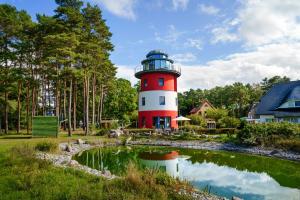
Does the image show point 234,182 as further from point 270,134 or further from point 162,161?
point 270,134

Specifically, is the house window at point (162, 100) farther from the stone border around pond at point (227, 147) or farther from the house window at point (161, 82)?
the stone border around pond at point (227, 147)

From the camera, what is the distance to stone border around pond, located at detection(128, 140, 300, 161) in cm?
1624

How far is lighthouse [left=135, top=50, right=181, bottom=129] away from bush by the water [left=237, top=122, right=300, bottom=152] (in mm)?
13053

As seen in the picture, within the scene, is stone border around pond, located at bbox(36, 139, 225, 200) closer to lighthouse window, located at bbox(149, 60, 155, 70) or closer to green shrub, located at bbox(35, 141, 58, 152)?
green shrub, located at bbox(35, 141, 58, 152)

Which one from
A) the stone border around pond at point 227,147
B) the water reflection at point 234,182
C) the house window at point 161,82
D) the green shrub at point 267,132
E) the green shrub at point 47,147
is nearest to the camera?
the water reflection at point 234,182

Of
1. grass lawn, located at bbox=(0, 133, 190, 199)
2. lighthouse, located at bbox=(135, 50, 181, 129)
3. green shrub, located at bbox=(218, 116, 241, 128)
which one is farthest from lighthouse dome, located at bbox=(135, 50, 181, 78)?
grass lawn, located at bbox=(0, 133, 190, 199)

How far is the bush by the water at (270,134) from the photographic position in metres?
18.2

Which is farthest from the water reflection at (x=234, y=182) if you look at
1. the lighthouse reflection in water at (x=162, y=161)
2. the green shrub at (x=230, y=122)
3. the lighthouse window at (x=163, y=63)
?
the lighthouse window at (x=163, y=63)

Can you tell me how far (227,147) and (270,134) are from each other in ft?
9.93

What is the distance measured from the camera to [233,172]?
12.8 meters

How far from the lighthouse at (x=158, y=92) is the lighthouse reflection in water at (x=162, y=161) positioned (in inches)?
533

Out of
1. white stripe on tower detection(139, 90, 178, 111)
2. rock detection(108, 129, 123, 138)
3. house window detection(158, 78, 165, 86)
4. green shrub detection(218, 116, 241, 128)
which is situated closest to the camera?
rock detection(108, 129, 123, 138)

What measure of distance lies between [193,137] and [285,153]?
344 inches

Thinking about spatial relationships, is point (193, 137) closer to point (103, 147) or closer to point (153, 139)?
point (153, 139)
